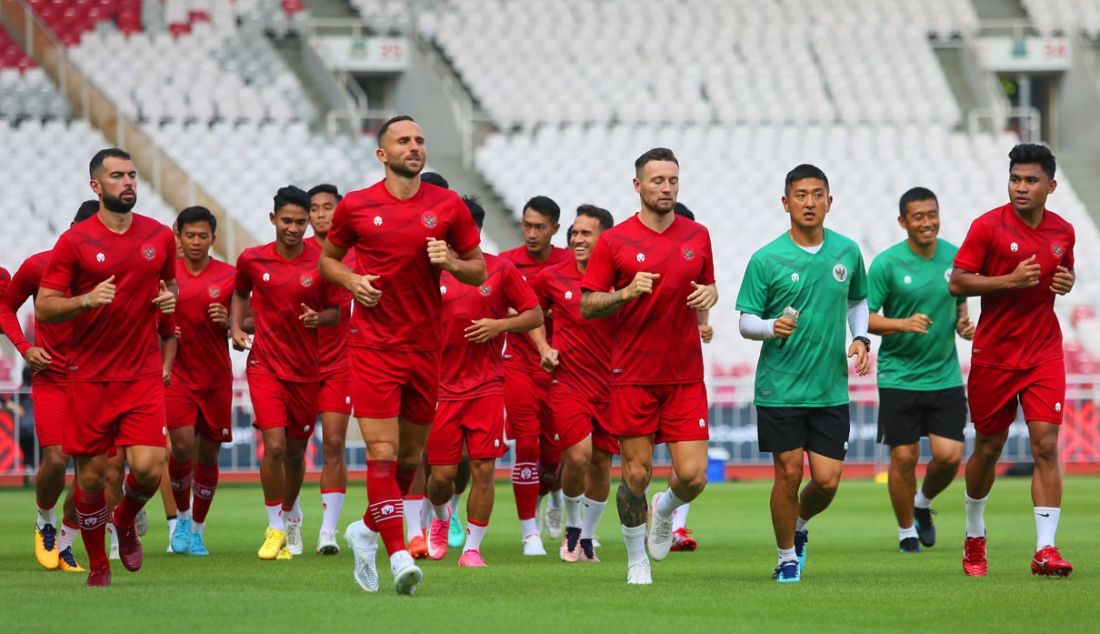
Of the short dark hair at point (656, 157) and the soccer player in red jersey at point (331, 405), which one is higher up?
the short dark hair at point (656, 157)

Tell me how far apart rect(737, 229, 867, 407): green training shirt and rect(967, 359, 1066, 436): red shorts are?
101 centimetres

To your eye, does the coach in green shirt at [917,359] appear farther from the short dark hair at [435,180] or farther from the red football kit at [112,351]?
the red football kit at [112,351]

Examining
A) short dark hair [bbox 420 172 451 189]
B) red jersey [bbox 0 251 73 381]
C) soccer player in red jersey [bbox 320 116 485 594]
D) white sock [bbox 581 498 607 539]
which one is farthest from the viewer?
white sock [bbox 581 498 607 539]

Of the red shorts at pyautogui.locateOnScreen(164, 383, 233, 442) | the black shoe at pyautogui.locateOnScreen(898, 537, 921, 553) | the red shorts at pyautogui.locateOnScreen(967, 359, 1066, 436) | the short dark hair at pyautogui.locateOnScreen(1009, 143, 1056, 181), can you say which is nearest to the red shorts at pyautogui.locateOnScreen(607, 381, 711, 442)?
the red shorts at pyautogui.locateOnScreen(967, 359, 1066, 436)

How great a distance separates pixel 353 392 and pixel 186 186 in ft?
64.6

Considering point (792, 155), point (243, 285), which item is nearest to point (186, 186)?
point (792, 155)

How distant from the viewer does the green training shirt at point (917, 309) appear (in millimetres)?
13367

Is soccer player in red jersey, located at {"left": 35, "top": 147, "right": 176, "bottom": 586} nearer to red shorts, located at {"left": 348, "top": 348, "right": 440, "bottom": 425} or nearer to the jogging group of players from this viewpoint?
the jogging group of players

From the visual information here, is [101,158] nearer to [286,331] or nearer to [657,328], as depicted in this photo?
[286,331]

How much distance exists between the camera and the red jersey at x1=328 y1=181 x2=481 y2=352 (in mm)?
9805

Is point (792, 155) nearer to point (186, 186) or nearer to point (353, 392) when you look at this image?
point (186, 186)

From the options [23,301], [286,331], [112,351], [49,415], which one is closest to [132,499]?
[112,351]

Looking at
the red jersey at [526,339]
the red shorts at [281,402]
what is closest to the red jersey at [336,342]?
the red shorts at [281,402]

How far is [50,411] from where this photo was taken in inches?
478
